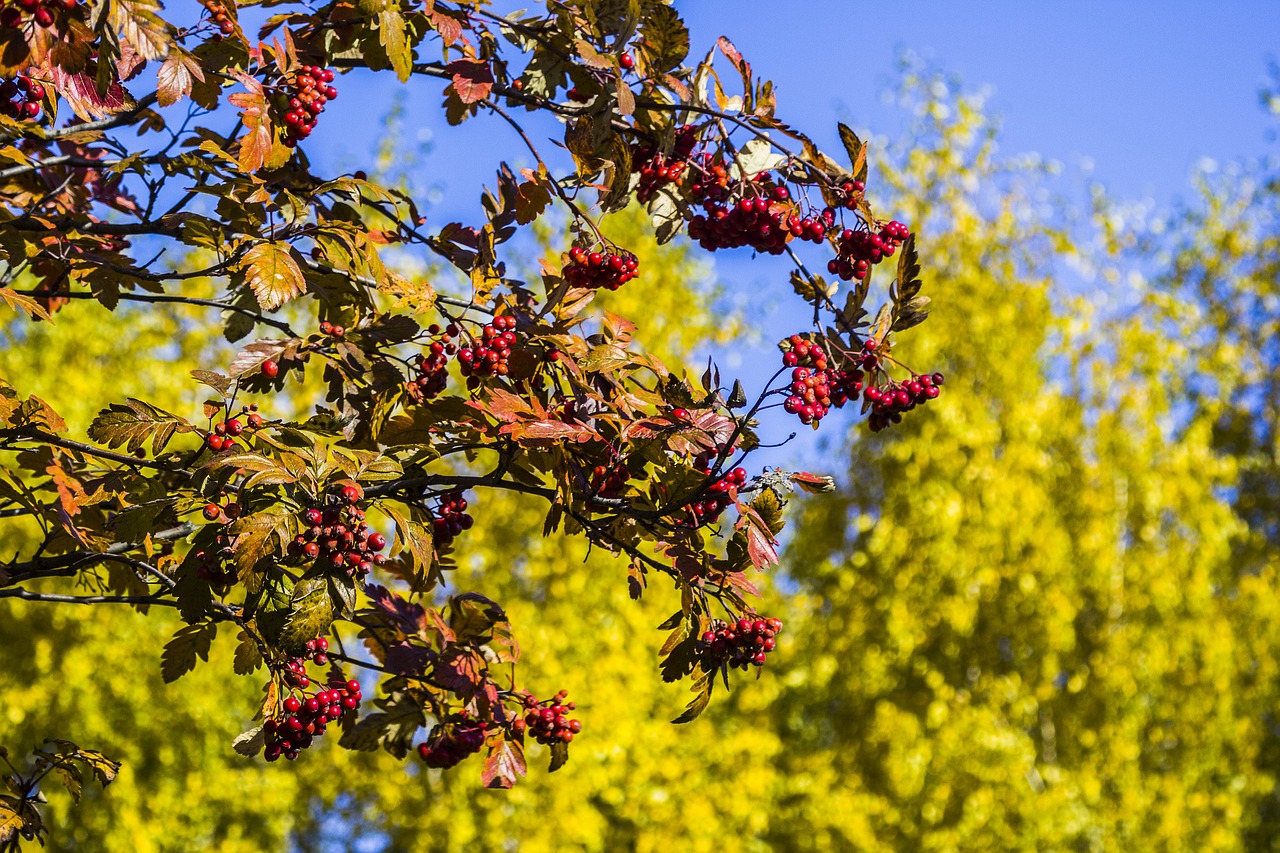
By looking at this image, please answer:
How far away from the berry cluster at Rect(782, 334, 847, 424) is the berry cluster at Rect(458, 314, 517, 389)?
56 centimetres

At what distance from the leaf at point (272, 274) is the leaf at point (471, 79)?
578 millimetres

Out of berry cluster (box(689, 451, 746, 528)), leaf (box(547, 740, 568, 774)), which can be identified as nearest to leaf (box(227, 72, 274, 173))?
berry cluster (box(689, 451, 746, 528))

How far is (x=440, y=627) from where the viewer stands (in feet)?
8.33

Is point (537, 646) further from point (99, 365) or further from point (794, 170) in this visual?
point (99, 365)

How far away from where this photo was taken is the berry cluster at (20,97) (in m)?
2.27

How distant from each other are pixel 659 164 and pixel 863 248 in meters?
0.52

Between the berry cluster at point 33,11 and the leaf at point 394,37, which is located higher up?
the leaf at point 394,37

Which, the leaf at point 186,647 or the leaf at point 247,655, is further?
the leaf at point 186,647

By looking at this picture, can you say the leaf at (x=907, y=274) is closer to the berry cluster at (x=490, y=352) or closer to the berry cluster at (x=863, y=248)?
the berry cluster at (x=863, y=248)

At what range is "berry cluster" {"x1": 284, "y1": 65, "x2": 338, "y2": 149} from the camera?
2.25 m

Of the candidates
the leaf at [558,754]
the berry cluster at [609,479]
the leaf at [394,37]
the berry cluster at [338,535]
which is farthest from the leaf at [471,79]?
the leaf at [558,754]

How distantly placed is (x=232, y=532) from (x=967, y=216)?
8.65 meters

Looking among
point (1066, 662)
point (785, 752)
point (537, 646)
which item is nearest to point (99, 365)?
point (537, 646)

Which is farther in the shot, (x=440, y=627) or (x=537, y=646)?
(x=537, y=646)
